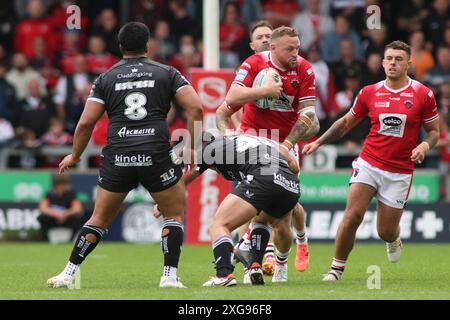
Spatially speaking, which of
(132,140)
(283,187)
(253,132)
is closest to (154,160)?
(132,140)

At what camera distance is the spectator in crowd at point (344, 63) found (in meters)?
20.8

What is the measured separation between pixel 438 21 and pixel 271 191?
12.7 meters

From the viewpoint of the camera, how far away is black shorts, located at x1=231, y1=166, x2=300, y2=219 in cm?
1035

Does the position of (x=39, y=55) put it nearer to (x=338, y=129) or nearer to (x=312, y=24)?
(x=312, y=24)

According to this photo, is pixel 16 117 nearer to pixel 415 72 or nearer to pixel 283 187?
pixel 415 72

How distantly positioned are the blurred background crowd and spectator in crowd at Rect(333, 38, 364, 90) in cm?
2

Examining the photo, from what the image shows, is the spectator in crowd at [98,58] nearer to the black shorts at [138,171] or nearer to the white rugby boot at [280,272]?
the white rugby boot at [280,272]

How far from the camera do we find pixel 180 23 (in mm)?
23062

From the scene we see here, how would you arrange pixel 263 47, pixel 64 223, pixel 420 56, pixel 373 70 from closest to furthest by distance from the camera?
pixel 263 47 → pixel 64 223 → pixel 373 70 → pixel 420 56

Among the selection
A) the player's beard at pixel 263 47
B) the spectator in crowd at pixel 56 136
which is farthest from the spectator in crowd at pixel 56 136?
the player's beard at pixel 263 47

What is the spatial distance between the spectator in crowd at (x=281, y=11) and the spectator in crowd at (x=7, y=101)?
5.13 metres

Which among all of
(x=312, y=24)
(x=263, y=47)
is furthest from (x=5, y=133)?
(x=263, y=47)

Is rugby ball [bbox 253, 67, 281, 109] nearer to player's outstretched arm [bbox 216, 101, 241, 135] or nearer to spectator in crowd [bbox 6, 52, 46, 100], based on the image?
player's outstretched arm [bbox 216, 101, 241, 135]

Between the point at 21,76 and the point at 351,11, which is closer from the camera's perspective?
the point at 21,76
